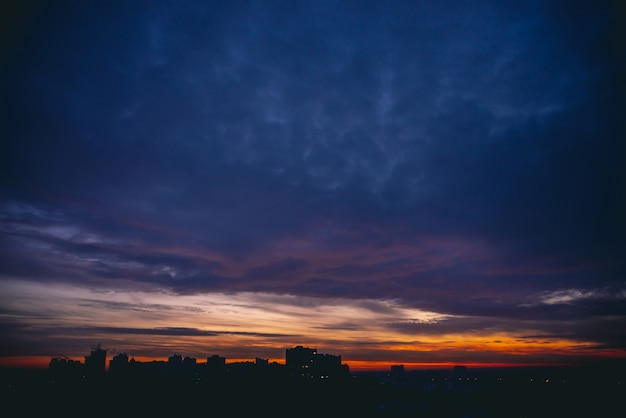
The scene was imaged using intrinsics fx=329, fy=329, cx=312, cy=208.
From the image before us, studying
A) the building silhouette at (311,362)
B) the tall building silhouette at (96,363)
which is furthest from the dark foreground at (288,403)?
the building silhouette at (311,362)

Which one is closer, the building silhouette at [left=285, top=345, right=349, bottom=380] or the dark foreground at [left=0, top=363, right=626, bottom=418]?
the dark foreground at [left=0, top=363, right=626, bottom=418]

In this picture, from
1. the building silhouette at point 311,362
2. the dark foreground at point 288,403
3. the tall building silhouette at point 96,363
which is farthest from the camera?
the building silhouette at point 311,362

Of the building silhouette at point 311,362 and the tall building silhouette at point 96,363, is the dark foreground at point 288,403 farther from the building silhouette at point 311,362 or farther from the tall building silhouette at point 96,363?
the building silhouette at point 311,362

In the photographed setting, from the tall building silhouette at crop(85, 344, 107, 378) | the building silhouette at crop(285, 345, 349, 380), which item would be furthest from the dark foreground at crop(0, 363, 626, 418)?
the building silhouette at crop(285, 345, 349, 380)

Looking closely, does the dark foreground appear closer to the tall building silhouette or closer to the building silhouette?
the tall building silhouette

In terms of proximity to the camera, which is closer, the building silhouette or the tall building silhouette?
the tall building silhouette

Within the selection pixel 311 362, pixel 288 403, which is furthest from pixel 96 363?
pixel 288 403

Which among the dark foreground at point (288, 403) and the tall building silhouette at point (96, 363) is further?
the tall building silhouette at point (96, 363)

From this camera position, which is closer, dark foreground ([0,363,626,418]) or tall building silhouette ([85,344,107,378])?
dark foreground ([0,363,626,418])

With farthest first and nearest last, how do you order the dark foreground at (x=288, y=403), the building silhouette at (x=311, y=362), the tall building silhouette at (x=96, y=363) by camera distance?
the building silhouette at (x=311, y=362), the tall building silhouette at (x=96, y=363), the dark foreground at (x=288, y=403)

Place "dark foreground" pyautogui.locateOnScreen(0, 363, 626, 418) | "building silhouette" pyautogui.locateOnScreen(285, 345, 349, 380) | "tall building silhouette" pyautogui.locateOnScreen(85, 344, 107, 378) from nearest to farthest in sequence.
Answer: "dark foreground" pyautogui.locateOnScreen(0, 363, 626, 418) → "tall building silhouette" pyautogui.locateOnScreen(85, 344, 107, 378) → "building silhouette" pyautogui.locateOnScreen(285, 345, 349, 380)

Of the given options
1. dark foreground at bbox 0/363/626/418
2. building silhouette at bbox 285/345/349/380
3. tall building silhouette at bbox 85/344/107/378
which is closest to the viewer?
dark foreground at bbox 0/363/626/418

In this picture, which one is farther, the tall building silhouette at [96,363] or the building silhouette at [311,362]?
the building silhouette at [311,362]

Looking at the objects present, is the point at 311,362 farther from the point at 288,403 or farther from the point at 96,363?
the point at 288,403
